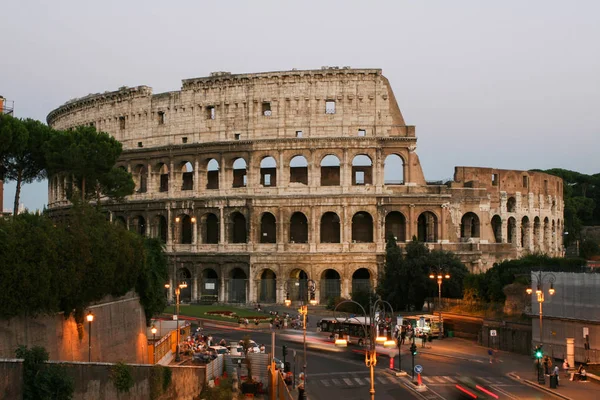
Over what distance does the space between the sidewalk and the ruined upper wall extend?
21.9m

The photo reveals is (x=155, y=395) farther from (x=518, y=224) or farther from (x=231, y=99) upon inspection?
(x=518, y=224)

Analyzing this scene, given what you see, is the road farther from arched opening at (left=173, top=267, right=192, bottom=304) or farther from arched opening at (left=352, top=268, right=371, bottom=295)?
arched opening at (left=173, top=267, right=192, bottom=304)

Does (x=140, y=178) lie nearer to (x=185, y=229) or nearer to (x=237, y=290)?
(x=185, y=229)

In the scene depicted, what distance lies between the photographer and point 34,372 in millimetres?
21938

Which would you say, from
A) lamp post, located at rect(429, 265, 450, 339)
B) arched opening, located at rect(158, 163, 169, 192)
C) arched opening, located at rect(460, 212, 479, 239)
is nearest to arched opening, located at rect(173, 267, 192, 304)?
arched opening, located at rect(158, 163, 169, 192)

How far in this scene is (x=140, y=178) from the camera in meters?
69.8

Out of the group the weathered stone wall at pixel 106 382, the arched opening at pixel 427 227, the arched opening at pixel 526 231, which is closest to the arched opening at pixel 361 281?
the arched opening at pixel 427 227

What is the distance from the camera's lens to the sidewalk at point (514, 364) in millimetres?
30672

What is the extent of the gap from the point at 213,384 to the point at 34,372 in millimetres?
10298

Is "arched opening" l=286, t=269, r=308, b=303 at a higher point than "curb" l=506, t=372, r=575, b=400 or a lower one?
→ higher

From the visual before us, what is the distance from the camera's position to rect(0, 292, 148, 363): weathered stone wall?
24.3 m

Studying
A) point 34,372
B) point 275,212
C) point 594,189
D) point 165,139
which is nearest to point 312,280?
point 275,212

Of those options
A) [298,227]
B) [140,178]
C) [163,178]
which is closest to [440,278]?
[298,227]

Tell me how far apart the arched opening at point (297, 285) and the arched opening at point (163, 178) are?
14.1 m
